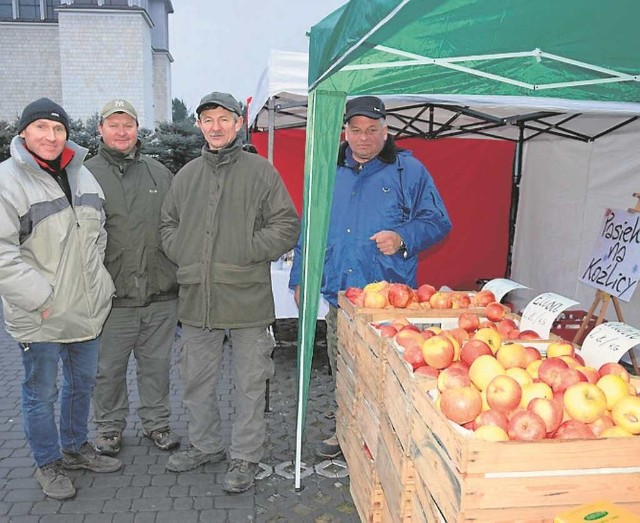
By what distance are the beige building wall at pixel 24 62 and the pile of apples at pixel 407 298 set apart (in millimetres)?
30518

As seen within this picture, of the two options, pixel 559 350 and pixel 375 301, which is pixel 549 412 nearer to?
pixel 559 350

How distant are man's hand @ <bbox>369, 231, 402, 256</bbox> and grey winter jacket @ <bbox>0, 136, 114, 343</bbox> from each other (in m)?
1.74

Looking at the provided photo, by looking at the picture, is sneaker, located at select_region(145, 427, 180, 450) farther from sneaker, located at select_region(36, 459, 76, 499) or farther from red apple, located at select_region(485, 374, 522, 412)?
red apple, located at select_region(485, 374, 522, 412)

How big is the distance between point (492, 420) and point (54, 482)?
9.44ft

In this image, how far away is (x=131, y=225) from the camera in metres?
3.62

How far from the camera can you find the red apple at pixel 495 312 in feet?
10.0

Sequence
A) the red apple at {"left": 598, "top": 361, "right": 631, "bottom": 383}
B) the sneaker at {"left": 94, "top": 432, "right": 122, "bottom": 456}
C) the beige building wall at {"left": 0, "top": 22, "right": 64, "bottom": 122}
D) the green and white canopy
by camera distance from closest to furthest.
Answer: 1. the red apple at {"left": 598, "top": 361, "right": 631, "bottom": 383}
2. the green and white canopy
3. the sneaker at {"left": 94, "top": 432, "right": 122, "bottom": 456}
4. the beige building wall at {"left": 0, "top": 22, "right": 64, "bottom": 122}

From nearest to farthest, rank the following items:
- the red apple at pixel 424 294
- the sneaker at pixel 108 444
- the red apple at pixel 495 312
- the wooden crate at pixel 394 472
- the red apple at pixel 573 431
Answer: the red apple at pixel 573 431 < the wooden crate at pixel 394 472 < the red apple at pixel 495 312 < the red apple at pixel 424 294 < the sneaker at pixel 108 444

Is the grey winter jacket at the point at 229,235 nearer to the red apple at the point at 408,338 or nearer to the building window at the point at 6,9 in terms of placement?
the red apple at the point at 408,338

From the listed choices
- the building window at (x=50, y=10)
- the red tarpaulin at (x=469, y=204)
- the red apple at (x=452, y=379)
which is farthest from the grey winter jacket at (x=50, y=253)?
the building window at (x=50, y=10)

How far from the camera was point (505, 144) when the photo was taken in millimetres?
8883

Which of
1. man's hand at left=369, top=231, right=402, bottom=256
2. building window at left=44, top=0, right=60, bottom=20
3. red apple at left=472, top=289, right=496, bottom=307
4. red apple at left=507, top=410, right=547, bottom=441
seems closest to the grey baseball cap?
man's hand at left=369, top=231, right=402, bottom=256

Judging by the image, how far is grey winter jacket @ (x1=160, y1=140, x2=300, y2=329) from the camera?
11.0 ft

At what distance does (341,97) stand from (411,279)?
4.76 feet
